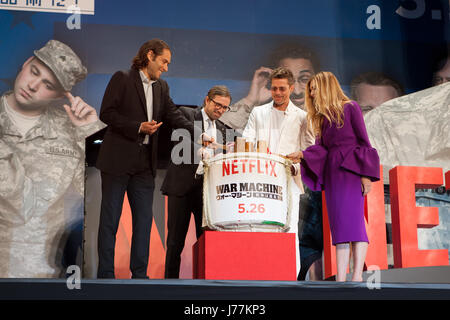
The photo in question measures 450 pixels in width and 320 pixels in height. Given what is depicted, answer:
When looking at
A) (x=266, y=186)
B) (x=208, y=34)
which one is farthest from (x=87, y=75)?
(x=266, y=186)

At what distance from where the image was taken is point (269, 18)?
18.6ft

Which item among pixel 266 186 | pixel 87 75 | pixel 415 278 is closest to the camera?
pixel 266 186

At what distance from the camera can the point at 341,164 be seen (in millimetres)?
3814

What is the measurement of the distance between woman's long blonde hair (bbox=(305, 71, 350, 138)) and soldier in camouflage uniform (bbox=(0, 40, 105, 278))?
2.00 meters

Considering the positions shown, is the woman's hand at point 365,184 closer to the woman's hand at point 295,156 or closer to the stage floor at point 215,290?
the woman's hand at point 295,156

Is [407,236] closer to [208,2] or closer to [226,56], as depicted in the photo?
[226,56]

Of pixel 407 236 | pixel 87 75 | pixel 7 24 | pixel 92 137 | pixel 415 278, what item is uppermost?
pixel 7 24

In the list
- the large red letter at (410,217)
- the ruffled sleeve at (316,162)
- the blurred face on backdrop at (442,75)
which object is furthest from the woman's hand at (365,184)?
the blurred face on backdrop at (442,75)

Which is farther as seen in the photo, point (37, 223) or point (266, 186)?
point (37, 223)

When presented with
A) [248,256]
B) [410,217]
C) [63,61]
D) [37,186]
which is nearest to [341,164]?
[248,256]

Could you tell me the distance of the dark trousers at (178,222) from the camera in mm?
5027

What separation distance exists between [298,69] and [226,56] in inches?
24.0

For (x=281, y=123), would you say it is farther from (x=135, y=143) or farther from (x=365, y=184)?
(x=365, y=184)

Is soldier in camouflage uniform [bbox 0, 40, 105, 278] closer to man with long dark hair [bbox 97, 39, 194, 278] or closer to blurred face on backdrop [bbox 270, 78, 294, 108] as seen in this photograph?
man with long dark hair [bbox 97, 39, 194, 278]
